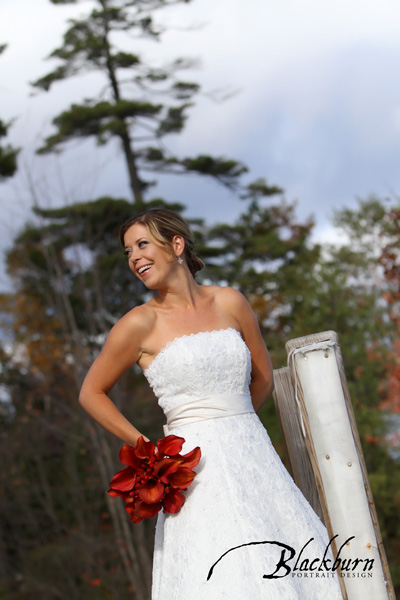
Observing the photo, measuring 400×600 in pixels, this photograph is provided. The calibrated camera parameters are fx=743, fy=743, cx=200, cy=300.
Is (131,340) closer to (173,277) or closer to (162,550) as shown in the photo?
(173,277)

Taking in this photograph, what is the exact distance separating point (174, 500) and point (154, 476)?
143 mm

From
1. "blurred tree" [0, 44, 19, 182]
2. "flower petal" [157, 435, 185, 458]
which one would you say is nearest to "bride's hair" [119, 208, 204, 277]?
"flower petal" [157, 435, 185, 458]

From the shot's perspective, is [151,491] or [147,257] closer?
[151,491]

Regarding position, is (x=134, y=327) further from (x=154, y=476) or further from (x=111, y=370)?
(x=154, y=476)

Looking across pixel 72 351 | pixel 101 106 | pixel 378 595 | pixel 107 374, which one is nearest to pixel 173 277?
pixel 107 374

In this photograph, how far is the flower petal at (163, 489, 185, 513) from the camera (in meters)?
3.05

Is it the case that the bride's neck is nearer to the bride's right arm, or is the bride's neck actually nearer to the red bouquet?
the bride's right arm

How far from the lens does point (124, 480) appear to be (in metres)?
3.07

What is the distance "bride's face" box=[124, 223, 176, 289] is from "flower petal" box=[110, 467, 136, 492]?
0.86 meters

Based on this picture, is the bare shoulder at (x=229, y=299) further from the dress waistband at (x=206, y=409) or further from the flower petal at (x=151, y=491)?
the flower petal at (x=151, y=491)

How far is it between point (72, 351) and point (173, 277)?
756cm

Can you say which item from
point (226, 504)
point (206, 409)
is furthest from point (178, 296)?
point (226, 504)

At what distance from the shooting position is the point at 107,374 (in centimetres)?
334

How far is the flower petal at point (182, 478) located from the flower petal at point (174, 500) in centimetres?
4
